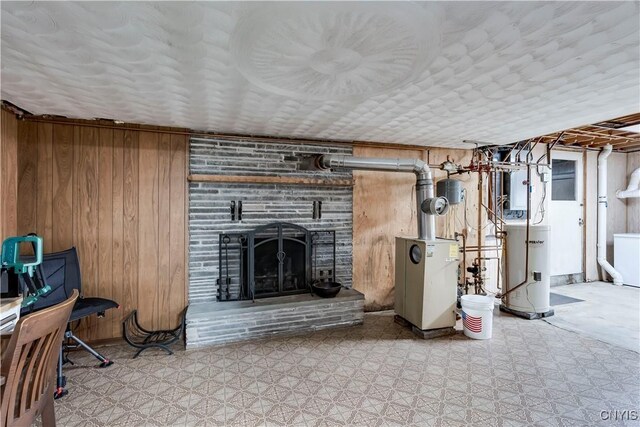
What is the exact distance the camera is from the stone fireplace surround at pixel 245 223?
3.00 meters

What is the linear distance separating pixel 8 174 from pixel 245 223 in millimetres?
1973

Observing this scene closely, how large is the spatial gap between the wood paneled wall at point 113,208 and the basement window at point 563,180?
570 cm

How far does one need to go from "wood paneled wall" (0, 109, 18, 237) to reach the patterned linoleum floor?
1.26 m

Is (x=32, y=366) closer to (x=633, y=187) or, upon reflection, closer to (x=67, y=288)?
(x=67, y=288)

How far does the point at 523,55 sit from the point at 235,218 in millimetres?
2778

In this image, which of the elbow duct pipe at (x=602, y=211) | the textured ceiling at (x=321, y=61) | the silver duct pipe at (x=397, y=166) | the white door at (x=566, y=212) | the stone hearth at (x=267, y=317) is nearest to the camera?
the textured ceiling at (x=321, y=61)

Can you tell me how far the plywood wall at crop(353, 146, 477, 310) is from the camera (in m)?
3.88

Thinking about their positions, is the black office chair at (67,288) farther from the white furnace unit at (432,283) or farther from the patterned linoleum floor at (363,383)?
the white furnace unit at (432,283)

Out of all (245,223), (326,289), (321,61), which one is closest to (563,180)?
(326,289)

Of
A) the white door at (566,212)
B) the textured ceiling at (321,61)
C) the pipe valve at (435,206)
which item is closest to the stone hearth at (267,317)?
the pipe valve at (435,206)

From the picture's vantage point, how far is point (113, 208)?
2.97 metres

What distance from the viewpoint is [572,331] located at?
3201mm

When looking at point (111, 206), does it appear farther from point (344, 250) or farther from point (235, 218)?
point (344, 250)

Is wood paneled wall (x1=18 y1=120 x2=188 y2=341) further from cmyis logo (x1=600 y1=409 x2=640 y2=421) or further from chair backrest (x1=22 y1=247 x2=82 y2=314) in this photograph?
cmyis logo (x1=600 y1=409 x2=640 y2=421)
